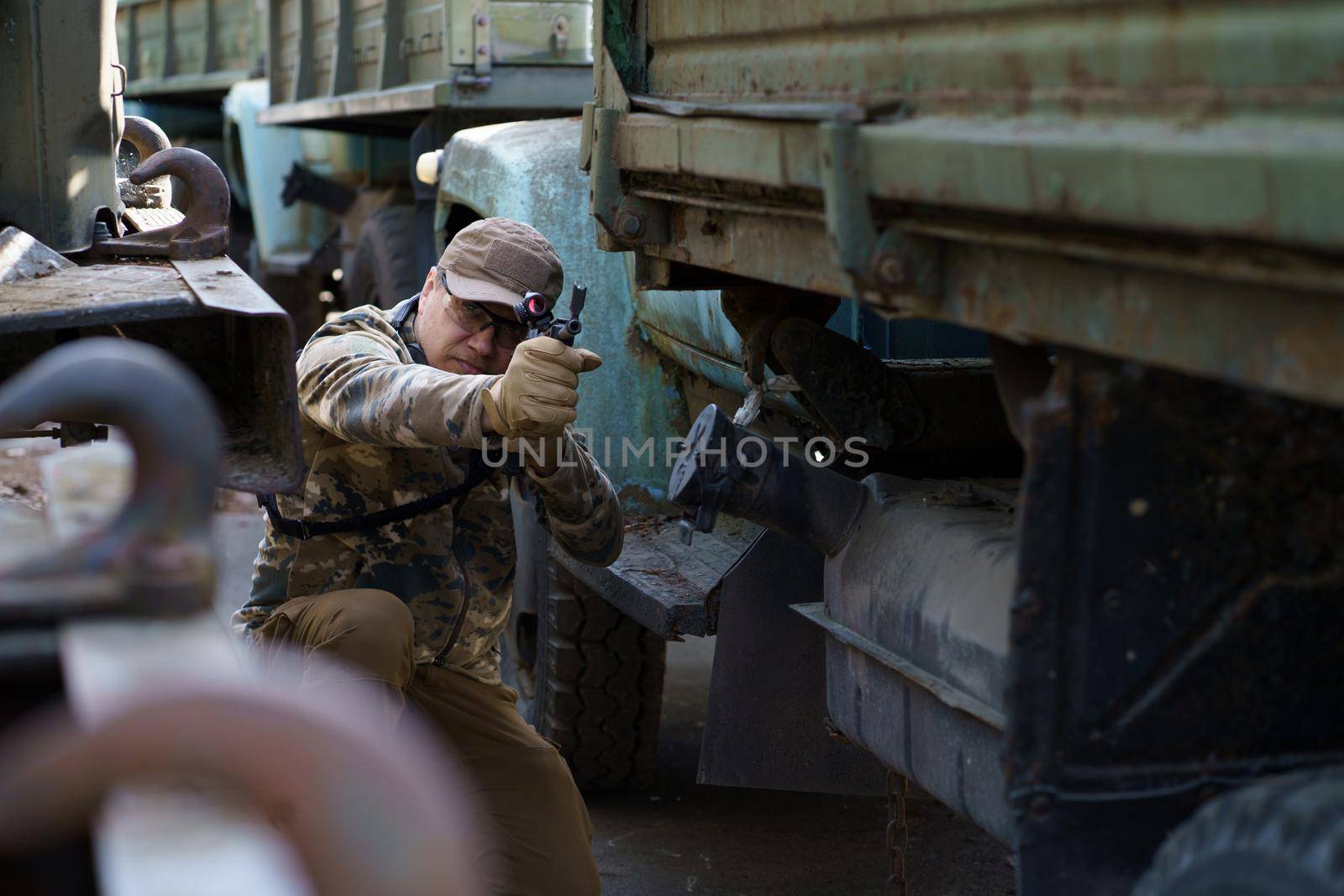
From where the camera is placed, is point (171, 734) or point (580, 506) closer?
point (171, 734)

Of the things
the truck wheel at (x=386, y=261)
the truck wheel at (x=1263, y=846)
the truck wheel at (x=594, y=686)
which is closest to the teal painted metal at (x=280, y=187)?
→ the truck wheel at (x=386, y=261)

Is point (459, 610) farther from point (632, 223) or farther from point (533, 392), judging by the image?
point (632, 223)

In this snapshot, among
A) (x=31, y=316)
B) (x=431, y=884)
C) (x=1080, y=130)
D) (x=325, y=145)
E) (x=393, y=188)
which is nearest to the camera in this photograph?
(x=431, y=884)

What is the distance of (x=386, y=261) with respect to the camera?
6.34 metres

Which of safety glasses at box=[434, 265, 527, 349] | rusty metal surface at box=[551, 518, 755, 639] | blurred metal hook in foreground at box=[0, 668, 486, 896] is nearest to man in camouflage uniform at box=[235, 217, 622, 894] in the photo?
safety glasses at box=[434, 265, 527, 349]

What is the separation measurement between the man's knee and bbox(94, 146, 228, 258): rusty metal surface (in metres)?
0.67

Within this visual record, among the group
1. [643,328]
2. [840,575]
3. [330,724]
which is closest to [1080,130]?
[330,724]

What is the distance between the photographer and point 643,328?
3.77m

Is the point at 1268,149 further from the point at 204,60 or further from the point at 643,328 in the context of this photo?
the point at 204,60

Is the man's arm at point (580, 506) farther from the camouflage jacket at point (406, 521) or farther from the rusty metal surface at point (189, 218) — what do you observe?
the rusty metal surface at point (189, 218)

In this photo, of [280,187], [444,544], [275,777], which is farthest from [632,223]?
[280,187]

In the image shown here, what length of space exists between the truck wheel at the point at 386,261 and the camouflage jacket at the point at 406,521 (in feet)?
10.3

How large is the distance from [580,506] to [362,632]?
1.66ft

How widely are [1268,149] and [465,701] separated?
7.16 ft
